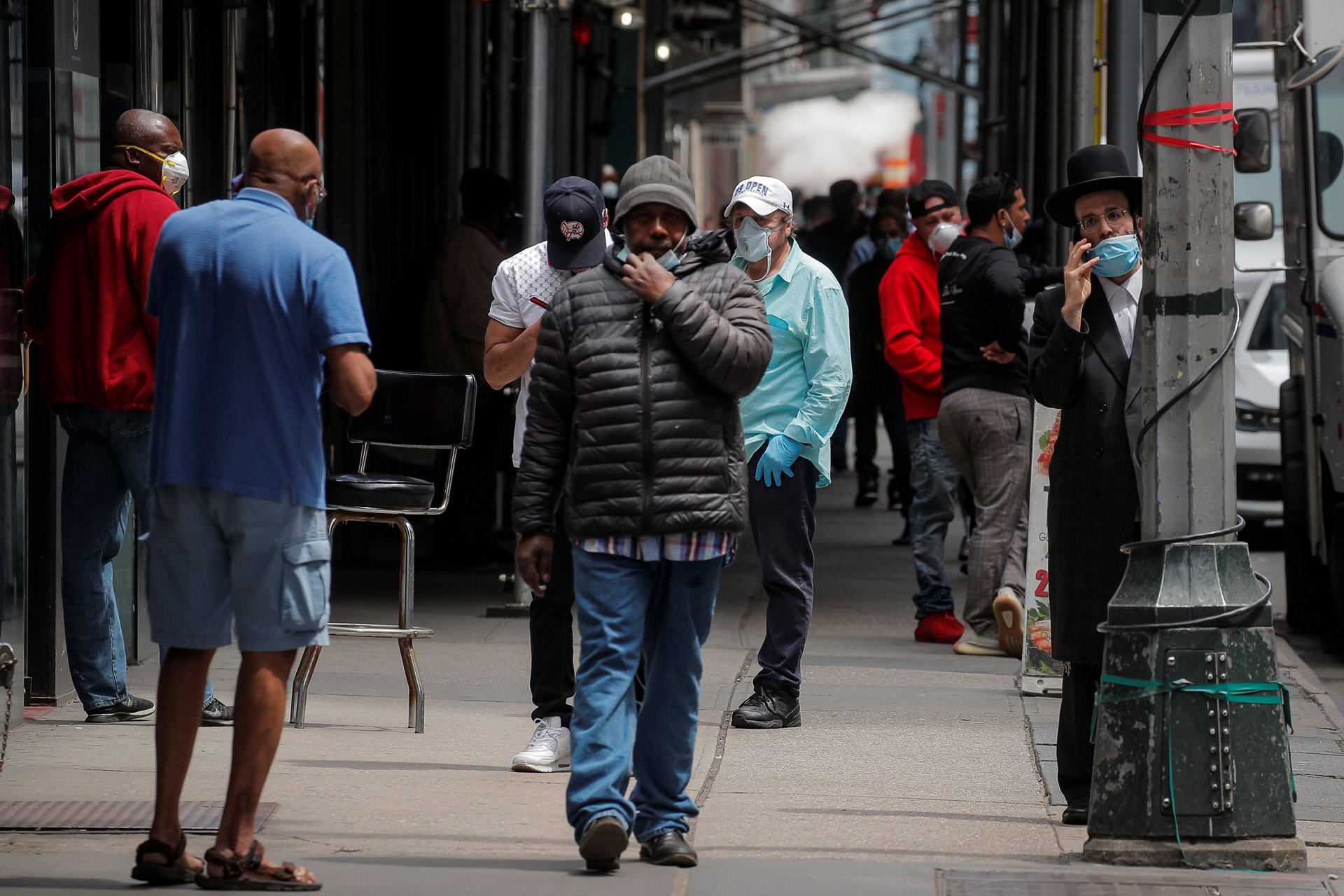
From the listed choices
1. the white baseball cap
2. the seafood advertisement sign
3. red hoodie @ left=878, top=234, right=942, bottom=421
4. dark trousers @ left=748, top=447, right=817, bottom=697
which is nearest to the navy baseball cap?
the white baseball cap

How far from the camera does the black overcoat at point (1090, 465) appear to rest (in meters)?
5.14

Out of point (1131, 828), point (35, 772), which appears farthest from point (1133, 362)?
point (35, 772)

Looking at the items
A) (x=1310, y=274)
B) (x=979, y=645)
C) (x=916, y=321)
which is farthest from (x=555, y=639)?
(x=1310, y=274)

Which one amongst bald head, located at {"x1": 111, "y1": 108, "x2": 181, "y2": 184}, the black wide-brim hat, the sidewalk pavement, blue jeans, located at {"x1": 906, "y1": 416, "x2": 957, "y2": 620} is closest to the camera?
the sidewalk pavement

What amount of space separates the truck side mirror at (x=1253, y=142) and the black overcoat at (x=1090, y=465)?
4531 millimetres

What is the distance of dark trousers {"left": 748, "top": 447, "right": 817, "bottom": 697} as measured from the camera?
6.54m

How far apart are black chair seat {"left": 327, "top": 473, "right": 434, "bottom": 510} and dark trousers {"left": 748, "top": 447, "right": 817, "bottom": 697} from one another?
1131mm

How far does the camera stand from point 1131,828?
473cm

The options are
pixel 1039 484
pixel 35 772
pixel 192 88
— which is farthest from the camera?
pixel 192 88

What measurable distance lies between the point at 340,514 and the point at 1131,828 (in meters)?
2.82

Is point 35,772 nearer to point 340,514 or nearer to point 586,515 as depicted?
point 340,514

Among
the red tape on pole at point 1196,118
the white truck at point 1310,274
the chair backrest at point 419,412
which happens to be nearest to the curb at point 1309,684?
the white truck at point 1310,274

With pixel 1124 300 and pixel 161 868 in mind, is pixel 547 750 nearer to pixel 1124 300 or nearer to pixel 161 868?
pixel 161 868

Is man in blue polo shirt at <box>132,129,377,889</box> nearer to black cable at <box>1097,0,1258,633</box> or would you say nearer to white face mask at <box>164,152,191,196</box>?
black cable at <box>1097,0,1258,633</box>
